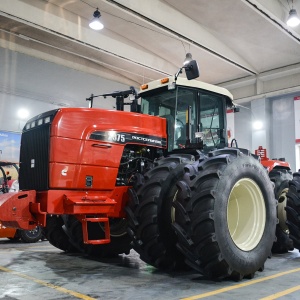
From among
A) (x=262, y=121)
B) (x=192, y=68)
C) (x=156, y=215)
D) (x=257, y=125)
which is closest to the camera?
(x=156, y=215)

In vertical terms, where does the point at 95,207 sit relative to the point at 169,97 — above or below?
below

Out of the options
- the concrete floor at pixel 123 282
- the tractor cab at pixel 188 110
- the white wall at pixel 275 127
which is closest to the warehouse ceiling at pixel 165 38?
the white wall at pixel 275 127

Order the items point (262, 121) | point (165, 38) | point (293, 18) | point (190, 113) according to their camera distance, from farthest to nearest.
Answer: point (262, 121)
point (165, 38)
point (293, 18)
point (190, 113)

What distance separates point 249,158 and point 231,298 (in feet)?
6.08

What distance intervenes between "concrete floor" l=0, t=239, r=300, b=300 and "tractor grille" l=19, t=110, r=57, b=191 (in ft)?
3.55

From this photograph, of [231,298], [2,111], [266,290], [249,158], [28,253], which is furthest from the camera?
[2,111]

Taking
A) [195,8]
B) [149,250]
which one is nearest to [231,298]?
[149,250]

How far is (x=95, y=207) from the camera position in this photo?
457cm

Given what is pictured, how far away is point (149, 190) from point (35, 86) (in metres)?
10.1

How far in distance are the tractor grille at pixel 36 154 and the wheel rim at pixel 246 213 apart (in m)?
2.33

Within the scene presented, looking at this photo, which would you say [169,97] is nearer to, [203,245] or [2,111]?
[203,245]

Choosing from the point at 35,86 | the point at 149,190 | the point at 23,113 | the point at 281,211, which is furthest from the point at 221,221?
the point at 35,86

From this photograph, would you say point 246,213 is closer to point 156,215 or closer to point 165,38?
point 156,215

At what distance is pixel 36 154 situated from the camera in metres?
4.82
